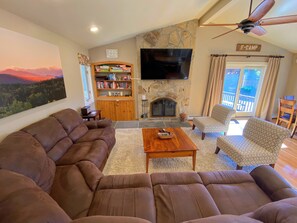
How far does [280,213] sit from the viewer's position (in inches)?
30.6

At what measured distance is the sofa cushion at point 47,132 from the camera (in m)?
1.87

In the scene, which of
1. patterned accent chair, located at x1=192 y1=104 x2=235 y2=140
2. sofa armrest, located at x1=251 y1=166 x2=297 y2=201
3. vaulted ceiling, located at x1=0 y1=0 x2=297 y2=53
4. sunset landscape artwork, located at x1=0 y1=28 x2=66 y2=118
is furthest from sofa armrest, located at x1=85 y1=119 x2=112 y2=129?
sofa armrest, located at x1=251 y1=166 x2=297 y2=201

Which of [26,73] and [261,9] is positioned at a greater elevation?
[261,9]

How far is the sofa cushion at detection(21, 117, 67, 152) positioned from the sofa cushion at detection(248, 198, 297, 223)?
231cm

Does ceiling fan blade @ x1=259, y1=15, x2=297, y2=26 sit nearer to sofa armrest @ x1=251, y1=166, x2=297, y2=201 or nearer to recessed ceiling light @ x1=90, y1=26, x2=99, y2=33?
sofa armrest @ x1=251, y1=166, x2=297, y2=201

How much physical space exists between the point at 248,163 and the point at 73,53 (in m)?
4.23

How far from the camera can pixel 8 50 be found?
5.71 ft

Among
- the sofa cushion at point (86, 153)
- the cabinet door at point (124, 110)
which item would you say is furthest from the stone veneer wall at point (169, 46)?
the sofa cushion at point (86, 153)

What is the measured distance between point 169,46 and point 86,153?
3.87 meters

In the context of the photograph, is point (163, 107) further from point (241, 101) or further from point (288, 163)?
point (288, 163)

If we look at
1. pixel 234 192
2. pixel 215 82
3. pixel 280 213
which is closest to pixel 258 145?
pixel 234 192

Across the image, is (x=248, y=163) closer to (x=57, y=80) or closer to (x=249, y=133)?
(x=249, y=133)

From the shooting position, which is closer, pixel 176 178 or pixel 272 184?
pixel 272 184

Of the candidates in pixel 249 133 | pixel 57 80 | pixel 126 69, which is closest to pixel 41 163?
pixel 57 80
